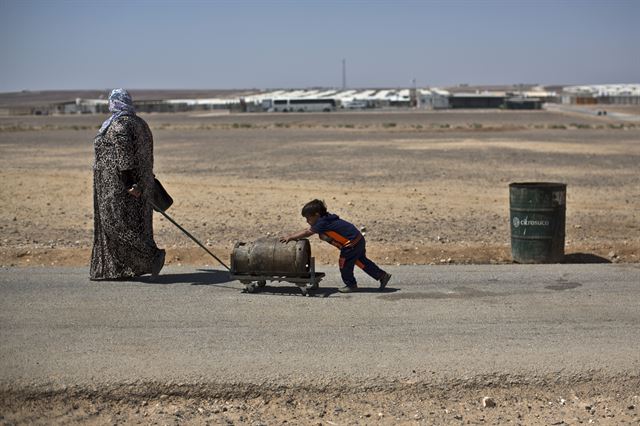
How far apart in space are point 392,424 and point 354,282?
126 inches

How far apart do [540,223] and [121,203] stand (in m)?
5.27

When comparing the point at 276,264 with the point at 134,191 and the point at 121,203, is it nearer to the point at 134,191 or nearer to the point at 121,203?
the point at 134,191

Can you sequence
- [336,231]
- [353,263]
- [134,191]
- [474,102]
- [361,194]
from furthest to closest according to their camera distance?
[474,102] → [361,194] → [134,191] → [353,263] → [336,231]

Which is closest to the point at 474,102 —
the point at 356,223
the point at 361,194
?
the point at 361,194

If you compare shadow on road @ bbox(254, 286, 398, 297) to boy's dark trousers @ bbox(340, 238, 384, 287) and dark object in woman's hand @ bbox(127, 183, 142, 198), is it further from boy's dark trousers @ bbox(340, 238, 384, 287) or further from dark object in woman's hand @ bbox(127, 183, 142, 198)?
dark object in woman's hand @ bbox(127, 183, 142, 198)

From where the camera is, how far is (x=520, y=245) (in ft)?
38.2

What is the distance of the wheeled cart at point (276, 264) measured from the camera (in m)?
9.02

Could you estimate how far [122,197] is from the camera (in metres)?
9.69

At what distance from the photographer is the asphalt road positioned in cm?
683

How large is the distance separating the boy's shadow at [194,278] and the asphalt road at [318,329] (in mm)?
55

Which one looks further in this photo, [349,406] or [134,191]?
[134,191]

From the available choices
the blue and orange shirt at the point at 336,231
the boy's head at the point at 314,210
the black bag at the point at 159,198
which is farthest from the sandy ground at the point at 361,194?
the boy's head at the point at 314,210

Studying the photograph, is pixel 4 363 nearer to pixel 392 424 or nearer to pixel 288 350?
pixel 288 350

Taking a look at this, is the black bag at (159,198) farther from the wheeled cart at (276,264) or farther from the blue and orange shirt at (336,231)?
the blue and orange shirt at (336,231)
